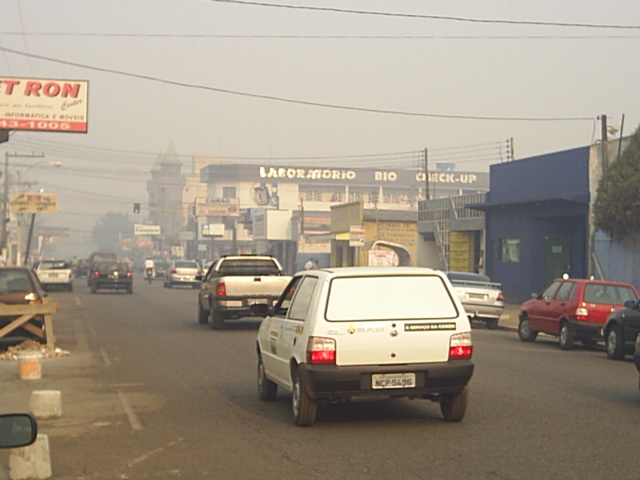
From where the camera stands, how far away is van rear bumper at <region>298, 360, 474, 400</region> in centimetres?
Result: 994

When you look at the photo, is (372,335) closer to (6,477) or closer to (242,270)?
(6,477)

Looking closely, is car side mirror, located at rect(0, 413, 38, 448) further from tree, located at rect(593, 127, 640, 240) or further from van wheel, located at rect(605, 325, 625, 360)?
tree, located at rect(593, 127, 640, 240)

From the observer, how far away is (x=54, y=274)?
169 feet

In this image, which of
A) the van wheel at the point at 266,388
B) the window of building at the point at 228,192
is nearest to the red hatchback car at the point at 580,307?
the van wheel at the point at 266,388

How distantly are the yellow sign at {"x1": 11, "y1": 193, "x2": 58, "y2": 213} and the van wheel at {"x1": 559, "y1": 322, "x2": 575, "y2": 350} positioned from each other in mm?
78928

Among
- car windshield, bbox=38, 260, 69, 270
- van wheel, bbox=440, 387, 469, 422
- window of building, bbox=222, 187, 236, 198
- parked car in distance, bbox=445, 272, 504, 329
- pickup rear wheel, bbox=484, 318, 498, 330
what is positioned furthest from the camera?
window of building, bbox=222, 187, 236, 198

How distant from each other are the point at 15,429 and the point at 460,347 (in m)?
6.66

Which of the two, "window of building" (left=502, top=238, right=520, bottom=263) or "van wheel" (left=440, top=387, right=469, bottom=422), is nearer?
"van wheel" (left=440, top=387, right=469, bottom=422)

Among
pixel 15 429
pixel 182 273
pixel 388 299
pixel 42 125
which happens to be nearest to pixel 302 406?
pixel 388 299

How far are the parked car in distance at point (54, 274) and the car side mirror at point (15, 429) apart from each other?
48.6 m

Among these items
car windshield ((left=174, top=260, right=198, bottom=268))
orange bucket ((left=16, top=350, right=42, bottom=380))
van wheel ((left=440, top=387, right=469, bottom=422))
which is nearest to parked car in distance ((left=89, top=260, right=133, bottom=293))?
car windshield ((left=174, top=260, right=198, bottom=268))

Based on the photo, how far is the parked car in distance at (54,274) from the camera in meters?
51.3

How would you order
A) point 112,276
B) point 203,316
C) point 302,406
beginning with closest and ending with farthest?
1. point 302,406
2. point 203,316
3. point 112,276

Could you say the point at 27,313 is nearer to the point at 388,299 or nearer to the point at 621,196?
the point at 388,299
